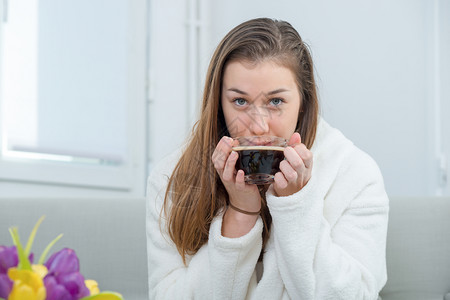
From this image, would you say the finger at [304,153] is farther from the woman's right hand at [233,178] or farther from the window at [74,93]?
the window at [74,93]

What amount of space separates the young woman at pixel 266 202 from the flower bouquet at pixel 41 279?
59cm

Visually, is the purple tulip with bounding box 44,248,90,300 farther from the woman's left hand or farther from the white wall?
the white wall

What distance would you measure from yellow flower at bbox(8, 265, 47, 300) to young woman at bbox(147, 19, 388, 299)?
0.64m

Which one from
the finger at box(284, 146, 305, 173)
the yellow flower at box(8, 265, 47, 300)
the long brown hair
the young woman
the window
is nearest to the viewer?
the yellow flower at box(8, 265, 47, 300)

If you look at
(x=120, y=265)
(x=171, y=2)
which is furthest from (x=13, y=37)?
(x=120, y=265)

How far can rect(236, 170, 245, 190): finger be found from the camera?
1.23 m

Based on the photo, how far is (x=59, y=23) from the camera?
3.08 meters

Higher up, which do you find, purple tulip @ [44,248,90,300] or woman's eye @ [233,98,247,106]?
woman's eye @ [233,98,247,106]

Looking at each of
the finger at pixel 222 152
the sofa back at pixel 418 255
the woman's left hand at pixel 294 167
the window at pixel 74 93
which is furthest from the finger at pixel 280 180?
the window at pixel 74 93

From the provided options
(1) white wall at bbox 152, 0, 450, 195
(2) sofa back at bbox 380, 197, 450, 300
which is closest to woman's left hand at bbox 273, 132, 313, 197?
A: (2) sofa back at bbox 380, 197, 450, 300

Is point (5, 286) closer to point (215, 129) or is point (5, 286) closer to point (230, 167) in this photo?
point (230, 167)

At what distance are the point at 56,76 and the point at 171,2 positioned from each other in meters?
0.98

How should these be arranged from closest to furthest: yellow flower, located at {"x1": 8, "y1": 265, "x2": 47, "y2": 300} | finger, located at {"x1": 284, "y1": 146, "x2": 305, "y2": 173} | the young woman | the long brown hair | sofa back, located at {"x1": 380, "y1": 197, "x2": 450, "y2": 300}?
yellow flower, located at {"x1": 8, "y1": 265, "x2": 47, "y2": 300} → finger, located at {"x1": 284, "y1": 146, "x2": 305, "y2": 173} → the young woman → the long brown hair → sofa back, located at {"x1": 380, "y1": 197, "x2": 450, "y2": 300}

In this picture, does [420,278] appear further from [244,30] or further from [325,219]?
[244,30]
